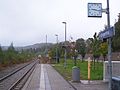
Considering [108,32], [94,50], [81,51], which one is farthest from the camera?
[81,51]

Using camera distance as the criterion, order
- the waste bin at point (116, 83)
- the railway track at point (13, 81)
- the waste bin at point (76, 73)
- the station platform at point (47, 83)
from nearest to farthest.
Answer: the waste bin at point (116, 83) < the station platform at point (47, 83) < the railway track at point (13, 81) < the waste bin at point (76, 73)

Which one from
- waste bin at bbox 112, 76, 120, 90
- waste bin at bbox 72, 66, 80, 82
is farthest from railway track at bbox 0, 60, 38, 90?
waste bin at bbox 112, 76, 120, 90

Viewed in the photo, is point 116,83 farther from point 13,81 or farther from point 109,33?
point 13,81

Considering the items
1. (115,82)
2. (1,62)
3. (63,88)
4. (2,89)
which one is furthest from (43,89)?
(1,62)

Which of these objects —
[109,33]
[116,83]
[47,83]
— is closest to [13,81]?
→ [47,83]

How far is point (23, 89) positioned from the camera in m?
26.0

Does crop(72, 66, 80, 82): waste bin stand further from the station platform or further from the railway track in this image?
the railway track

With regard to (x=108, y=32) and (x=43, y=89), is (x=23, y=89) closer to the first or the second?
(x=43, y=89)

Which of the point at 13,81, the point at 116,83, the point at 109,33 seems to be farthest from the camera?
the point at 13,81

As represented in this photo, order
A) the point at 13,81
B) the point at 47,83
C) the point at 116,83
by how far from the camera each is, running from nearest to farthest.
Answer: the point at 116,83 → the point at 47,83 → the point at 13,81

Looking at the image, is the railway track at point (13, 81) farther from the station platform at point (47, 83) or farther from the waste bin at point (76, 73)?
the waste bin at point (76, 73)

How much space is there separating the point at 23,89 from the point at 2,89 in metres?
1.58

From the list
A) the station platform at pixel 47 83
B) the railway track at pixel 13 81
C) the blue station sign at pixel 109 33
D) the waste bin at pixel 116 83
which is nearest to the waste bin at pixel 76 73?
the station platform at pixel 47 83

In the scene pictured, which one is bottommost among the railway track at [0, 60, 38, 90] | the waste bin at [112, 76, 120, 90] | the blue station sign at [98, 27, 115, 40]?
the railway track at [0, 60, 38, 90]
